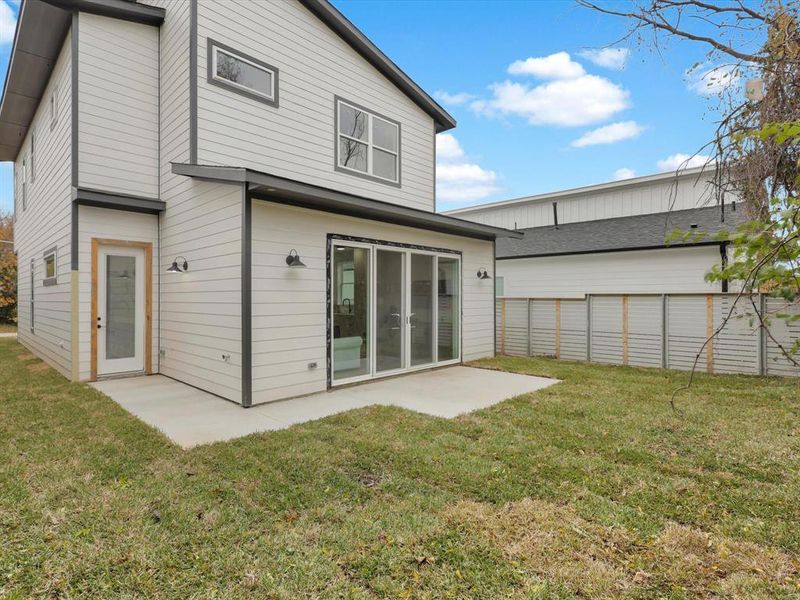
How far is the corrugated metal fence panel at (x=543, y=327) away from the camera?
9883 mm

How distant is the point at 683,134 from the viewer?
136 inches

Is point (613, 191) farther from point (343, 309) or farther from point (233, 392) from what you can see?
point (233, 392)

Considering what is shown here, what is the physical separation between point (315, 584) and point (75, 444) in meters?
3.16

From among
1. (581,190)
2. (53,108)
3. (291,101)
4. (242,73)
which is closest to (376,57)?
(291,101)

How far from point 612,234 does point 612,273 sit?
5.35 ft

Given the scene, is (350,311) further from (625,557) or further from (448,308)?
(625,557)

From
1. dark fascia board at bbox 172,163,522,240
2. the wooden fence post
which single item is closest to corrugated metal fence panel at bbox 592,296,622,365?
the wooden fence post

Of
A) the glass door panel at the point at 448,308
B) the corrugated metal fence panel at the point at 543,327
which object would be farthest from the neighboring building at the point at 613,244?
the glass door panel at the point at 448,308

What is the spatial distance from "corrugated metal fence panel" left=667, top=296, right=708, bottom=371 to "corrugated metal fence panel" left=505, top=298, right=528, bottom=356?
2946mm

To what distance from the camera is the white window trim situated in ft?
22.0

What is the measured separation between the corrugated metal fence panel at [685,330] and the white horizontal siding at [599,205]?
20.8ft

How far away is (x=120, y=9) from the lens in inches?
277

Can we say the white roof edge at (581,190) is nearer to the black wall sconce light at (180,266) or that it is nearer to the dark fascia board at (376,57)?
the dark fascia board at (376,57)

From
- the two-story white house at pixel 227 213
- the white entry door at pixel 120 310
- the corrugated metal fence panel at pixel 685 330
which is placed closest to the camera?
the two-story white house at pixel 227 213
